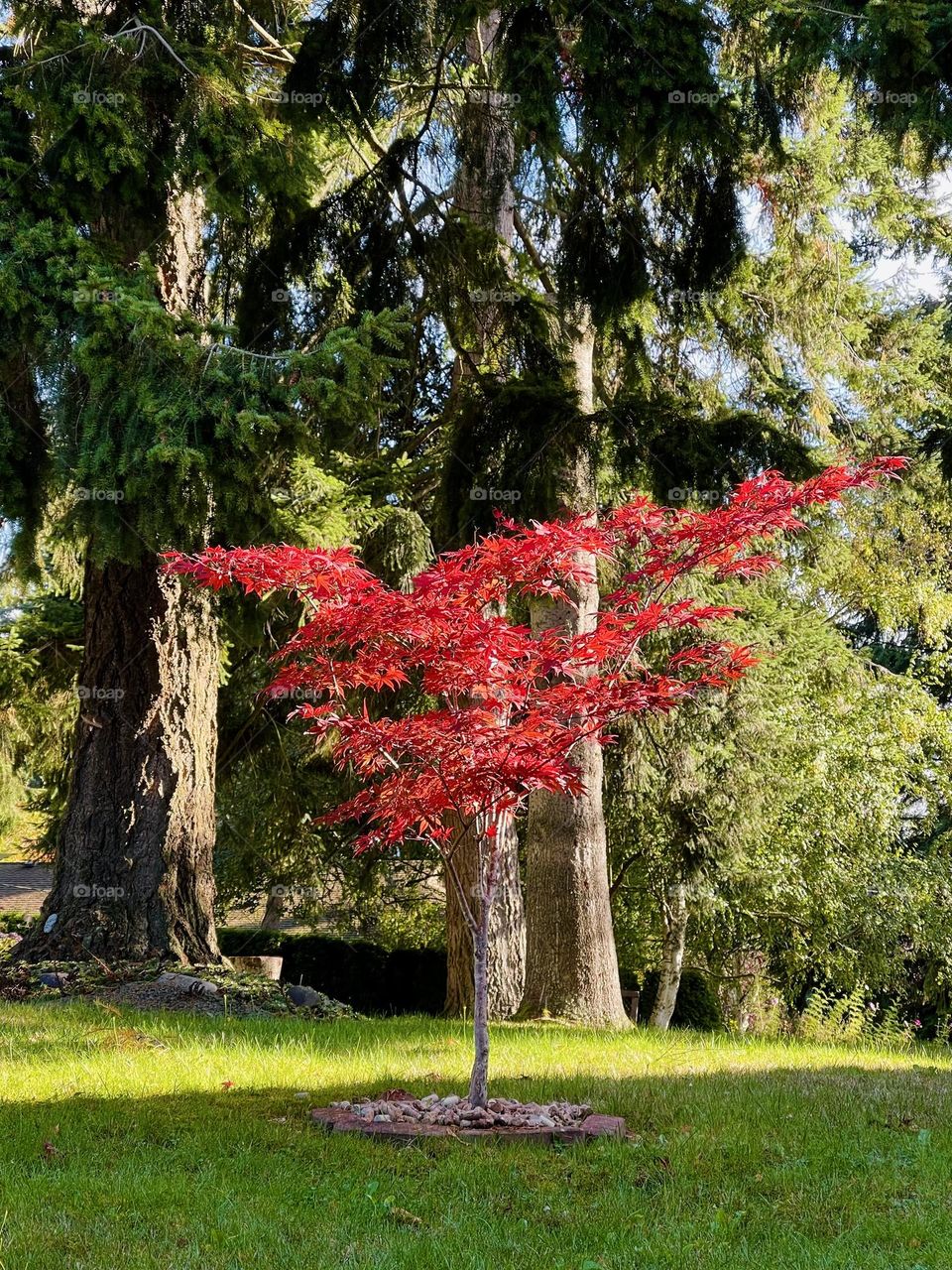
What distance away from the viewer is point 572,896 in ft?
30.8

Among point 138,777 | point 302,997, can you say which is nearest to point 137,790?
point 138,777

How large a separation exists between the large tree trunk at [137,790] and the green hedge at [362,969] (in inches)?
310

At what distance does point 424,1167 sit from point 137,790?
16.7 feet

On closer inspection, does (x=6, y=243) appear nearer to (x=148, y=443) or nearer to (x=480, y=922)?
(x=148, y=443)

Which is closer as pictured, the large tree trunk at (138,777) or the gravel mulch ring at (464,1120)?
the gravel mulch ring at (464,1120)

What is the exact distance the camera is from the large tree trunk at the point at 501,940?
1048 cm

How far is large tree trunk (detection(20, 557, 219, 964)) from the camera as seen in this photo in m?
8.71

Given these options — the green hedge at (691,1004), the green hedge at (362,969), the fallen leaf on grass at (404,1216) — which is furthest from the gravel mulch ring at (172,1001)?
the green hedge at (691,1004)

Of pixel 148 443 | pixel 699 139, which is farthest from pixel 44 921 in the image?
pixel 699 139

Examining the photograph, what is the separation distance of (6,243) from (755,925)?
1227cm

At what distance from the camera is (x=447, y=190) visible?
11.4 meters

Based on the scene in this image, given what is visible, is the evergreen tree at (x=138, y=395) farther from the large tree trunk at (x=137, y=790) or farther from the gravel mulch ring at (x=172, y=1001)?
the gravel mulch ring at (x=172, y=1001)

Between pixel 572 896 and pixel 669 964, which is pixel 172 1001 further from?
pixel 669 964

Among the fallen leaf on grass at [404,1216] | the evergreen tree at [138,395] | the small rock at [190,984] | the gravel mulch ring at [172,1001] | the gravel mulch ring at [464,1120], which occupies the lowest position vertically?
the fallen leaf on grass at [404,1216]
